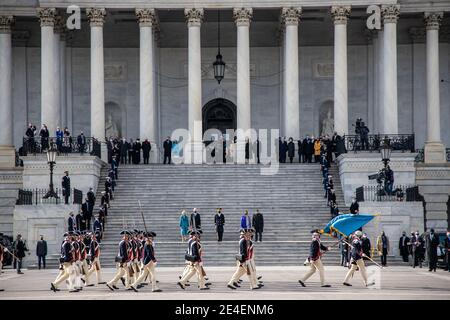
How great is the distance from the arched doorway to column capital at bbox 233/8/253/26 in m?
10.1

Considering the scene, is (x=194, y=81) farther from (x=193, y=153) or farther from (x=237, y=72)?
(x=193, y=153)

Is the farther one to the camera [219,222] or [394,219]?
[394,219]

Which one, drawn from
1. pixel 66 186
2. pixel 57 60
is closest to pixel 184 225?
pixel 66 186

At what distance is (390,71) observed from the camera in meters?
69.4

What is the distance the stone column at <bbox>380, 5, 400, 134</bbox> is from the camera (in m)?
69.2

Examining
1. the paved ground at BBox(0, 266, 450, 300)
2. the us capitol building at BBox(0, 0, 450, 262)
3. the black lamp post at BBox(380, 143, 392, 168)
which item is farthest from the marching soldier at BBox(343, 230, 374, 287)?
the us capitol building at BBox(0, 0, 450, 262)

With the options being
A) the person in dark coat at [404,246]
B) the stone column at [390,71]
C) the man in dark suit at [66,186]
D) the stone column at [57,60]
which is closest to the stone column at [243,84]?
the stone column at [390,71]

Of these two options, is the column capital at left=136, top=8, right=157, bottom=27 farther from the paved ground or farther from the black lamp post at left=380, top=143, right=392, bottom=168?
the paved ground

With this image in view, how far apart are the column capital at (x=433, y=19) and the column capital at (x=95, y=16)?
20322 millimetres

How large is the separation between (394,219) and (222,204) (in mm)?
9739

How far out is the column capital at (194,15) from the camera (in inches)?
2771

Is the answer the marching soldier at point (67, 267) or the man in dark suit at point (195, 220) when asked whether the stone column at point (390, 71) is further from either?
the marching soldier at point (67, 267)

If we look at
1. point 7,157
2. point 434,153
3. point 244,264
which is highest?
point 434,153

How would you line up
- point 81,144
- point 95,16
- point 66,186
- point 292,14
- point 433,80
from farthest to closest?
point 433,80 → point 292,14 → point 95,16 → point 81,144 → point 66,186
